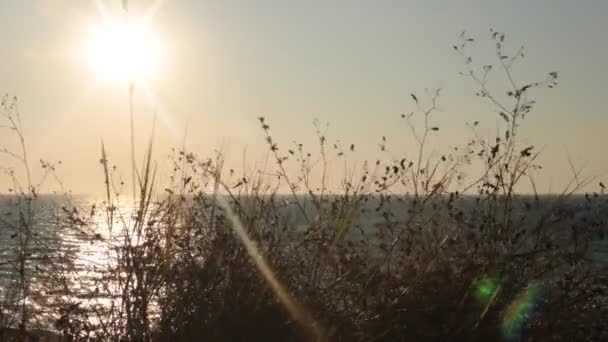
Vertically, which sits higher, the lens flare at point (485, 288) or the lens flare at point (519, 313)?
the lens flare at point (485, 288)

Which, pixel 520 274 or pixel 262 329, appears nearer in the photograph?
pixel 262 329

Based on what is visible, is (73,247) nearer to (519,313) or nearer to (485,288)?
(485,288)

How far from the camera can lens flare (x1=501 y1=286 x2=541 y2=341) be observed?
591 centimetres

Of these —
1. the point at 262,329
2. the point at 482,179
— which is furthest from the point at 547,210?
the point at 262,329

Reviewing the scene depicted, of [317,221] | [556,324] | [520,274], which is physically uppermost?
[317,221]

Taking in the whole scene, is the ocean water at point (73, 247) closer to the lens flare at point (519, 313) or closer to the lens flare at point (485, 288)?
the lens flare at point (519, 313)

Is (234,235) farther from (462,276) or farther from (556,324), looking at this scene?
(556,324)

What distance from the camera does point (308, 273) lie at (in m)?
5.81

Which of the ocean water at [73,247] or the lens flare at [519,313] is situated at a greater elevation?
the ocean water at [73,247]

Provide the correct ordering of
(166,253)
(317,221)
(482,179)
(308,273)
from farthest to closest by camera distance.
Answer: (482,179), (317,221), (308,273), (166,253)

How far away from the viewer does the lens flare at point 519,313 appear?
5.91m

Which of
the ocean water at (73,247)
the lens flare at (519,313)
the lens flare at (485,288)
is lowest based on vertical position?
the lens flare at (519,313)

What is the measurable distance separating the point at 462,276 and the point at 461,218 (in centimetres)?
101

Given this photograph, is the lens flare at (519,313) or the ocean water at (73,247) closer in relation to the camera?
the ocean water at (73,247)
